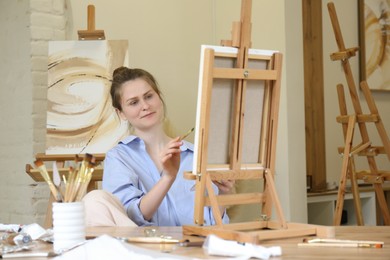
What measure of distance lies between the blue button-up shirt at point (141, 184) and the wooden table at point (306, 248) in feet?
1.46

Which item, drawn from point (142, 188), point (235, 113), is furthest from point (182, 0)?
point (235, 113)

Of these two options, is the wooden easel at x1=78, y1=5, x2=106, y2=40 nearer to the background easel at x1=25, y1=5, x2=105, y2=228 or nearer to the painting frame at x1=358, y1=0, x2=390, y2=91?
the background easel at x1=25, y1=5, x2=105, y2=228

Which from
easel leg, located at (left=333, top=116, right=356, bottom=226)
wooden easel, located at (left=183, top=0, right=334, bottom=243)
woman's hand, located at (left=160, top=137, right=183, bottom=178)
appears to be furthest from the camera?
easel leg, located at (left=333, top=116, right=356, bottom=226)

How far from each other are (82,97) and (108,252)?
2.66 m

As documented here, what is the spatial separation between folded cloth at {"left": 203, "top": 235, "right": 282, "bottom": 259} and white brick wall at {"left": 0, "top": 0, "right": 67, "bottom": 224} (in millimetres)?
2853

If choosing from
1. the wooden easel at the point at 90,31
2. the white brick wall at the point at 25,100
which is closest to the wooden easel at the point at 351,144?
the wooden easel at the point at 90,31

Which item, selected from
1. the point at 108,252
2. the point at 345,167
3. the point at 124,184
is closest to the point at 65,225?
the point at 108,252

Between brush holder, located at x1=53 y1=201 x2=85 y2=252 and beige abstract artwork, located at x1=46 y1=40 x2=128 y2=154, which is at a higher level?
beige abstract artwork, located at x1=46 y1=40 x2=128 y2=154

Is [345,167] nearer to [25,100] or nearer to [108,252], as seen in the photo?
[25,100]

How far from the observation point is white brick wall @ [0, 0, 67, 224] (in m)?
4.16

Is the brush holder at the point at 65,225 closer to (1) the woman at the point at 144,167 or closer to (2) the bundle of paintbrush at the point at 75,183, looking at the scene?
(2) the bundle of paintbrush at the point at 75,183

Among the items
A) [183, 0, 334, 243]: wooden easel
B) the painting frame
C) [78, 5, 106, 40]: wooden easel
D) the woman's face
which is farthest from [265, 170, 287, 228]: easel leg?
the painting frame

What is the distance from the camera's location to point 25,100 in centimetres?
423

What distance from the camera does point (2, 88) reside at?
4418 mm
